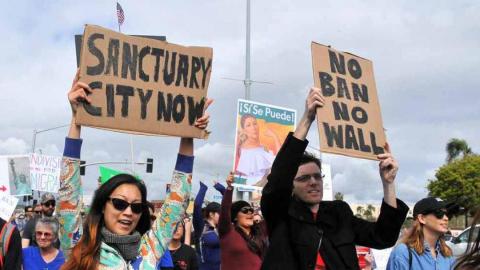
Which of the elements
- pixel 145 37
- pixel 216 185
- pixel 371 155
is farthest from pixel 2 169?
pixel 371 155

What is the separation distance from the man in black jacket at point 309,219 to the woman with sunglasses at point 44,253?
10.2ft

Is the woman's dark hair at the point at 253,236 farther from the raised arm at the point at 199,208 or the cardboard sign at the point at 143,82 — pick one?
the cardboard sign at the point at 143,82

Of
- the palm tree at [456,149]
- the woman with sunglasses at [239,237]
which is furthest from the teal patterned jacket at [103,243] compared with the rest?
the palm tree at [456,149]

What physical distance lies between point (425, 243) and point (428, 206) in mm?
331

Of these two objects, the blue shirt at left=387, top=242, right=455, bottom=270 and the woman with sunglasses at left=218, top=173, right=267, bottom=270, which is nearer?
the blue shirt at left=387, top=242, right=455, bottom=270

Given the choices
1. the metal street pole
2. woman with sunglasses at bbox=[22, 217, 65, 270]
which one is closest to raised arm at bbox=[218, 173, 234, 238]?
woman with sunglasses at bbox=[22, 217, 65, 270]

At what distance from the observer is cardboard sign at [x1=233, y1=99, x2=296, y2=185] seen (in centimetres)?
1057

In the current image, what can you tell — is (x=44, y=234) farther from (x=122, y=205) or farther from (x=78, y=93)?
(x=122, y=205)

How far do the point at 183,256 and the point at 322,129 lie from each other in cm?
313

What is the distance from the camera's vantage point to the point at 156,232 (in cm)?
329

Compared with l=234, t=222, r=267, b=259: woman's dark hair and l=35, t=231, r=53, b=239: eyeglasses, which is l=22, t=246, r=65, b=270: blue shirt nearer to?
l=35, t=231, r=53, b=239: eyeglasses

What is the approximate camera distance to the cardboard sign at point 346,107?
4316mm

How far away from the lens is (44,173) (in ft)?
48.1

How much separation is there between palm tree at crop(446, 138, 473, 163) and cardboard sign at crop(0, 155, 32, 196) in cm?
6754
